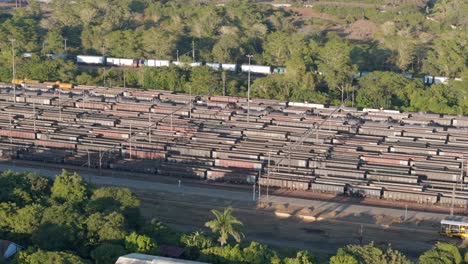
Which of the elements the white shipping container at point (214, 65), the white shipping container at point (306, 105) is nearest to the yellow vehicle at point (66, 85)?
the white shipping container at point (214, 65)

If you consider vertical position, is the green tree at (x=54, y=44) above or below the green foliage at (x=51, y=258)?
above

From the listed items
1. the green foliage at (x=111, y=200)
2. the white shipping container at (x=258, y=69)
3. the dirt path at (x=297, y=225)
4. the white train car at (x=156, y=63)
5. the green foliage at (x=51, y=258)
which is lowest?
the dirt path at (x=297, y=225)

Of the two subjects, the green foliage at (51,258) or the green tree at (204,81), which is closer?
the green foliage at (51,258)

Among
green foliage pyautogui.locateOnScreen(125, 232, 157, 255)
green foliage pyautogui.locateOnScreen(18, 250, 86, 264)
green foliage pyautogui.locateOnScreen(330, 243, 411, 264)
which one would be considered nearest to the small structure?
green foliage pyautogui.locateOnScreen(18, 250, 86, 264)

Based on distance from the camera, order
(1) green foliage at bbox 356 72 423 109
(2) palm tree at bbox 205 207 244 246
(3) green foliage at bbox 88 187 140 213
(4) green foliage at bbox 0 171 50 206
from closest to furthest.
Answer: (2) palm tree at bbox 205 207 244 246, (3) green foliage at bbox 88 187 140 213, (4) green foliage at bbox 0 171 50 206, (1) green foliage at bbox 356 72 423 109

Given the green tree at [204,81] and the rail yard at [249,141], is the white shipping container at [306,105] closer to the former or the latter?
the rail yard at [249,141]

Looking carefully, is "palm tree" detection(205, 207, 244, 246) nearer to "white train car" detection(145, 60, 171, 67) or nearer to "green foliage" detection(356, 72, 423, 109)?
"green foliage" detection(356, 72, 423, 109)

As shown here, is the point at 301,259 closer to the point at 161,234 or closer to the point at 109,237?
the point at 161,234
